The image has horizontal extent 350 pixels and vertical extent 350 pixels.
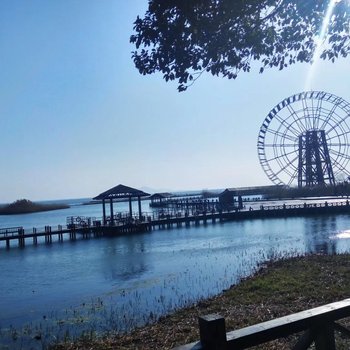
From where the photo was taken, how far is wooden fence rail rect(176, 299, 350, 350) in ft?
8.44

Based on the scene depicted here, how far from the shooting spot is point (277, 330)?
2.81 meters

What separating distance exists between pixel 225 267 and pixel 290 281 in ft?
25.8

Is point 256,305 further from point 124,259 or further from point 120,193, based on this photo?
point 120,193

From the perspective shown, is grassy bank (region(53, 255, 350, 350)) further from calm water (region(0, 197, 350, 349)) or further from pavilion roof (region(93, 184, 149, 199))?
pavilion roof (region(93, 184, 149, 199))

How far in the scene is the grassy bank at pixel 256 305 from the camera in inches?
306

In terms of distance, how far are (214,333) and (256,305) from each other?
7.69 meters

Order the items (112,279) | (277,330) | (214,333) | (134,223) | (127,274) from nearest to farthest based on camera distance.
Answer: (214,333) → (277,330) → (112,279) → (127,274) → (134,223)

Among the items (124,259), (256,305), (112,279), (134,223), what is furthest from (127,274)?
(134,223)

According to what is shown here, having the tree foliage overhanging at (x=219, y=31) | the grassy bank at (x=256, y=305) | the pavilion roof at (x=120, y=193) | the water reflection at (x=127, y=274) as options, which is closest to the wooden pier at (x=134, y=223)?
the pavilion roof at (x=120, y=193)

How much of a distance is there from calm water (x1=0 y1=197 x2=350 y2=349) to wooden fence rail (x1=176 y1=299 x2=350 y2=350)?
7922 mm

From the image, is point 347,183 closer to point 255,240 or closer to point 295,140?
point 295,140

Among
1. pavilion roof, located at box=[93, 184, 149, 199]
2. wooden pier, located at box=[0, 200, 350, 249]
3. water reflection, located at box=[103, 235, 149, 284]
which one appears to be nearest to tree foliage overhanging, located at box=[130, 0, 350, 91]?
water reflection, located at box=[103, 235, 149, 284]

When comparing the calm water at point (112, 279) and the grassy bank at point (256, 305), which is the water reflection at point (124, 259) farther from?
the grassy bank at point (256, 305)

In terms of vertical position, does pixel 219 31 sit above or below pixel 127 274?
above
